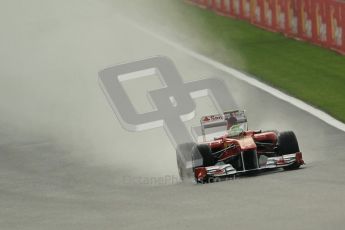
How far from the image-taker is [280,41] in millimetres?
37781

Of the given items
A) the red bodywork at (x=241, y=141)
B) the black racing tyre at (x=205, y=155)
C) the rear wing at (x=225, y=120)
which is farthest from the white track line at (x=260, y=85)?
the black racing tyre at (x=205, y=155)

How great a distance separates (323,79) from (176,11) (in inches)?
598

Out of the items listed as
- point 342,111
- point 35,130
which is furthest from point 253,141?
point 35,130

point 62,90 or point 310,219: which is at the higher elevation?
point 310,219

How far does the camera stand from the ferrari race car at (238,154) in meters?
19.4

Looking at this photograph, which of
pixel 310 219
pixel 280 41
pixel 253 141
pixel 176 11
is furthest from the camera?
pixel 176 11

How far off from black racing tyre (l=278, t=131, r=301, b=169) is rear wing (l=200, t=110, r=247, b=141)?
94 cm

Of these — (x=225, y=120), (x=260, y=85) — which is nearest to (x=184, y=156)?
(x=225, y=120)

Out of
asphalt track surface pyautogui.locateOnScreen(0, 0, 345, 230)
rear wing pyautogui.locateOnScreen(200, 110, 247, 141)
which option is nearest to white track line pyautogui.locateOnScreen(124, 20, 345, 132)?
asphalt track surface pyautogui.locateOnScreen(0, 0, 345, 230)

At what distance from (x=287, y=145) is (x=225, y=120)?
4.72ft

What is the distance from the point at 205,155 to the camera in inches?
770

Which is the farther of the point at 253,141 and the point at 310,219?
the point at 253,141

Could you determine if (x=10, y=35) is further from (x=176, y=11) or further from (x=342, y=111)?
(x=342, y=111)

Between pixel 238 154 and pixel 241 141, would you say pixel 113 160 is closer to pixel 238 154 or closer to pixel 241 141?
pixel 241 141
